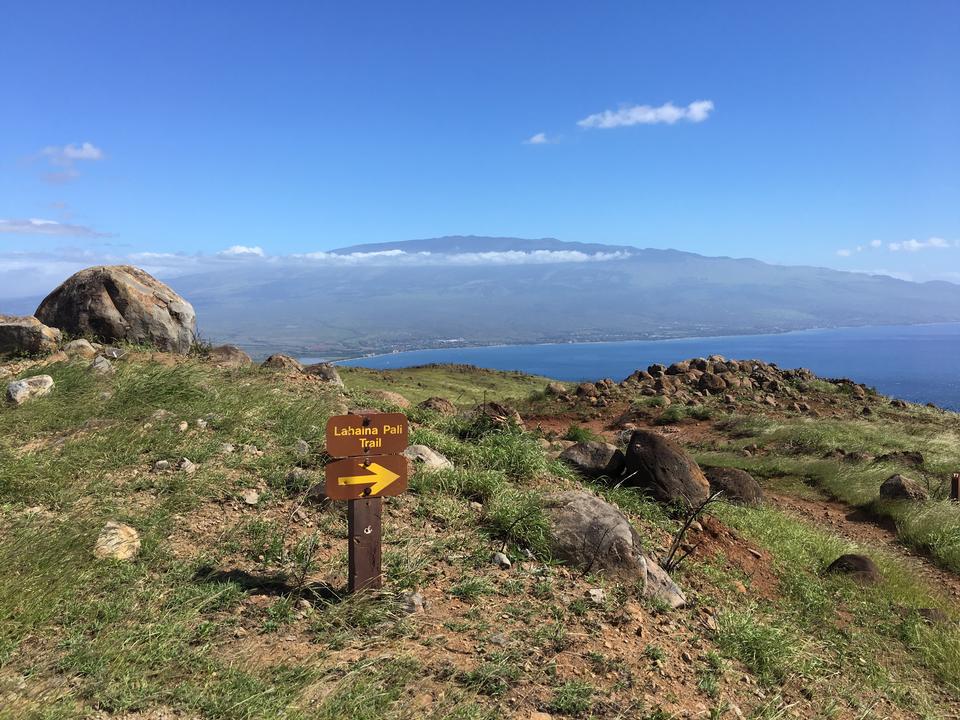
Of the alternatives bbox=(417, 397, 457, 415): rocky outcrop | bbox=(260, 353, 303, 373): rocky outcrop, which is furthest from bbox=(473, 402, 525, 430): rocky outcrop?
bbox=(260, 353, 303, 373): rocky outcrop

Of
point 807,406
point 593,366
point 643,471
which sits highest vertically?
point 643,471

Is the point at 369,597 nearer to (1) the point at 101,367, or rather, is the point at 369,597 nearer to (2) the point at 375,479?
(2) the point at 375,479

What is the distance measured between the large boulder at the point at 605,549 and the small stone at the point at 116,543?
3.71 m

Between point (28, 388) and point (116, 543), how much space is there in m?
4.82

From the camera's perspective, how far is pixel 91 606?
12.7ft

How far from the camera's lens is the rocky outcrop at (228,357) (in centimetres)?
1145

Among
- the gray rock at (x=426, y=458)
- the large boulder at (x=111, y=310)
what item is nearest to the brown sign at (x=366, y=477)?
the gray rock at (x=426, y=458)

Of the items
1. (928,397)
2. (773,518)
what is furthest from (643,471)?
(928,397)

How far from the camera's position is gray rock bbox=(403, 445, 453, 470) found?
23.9 ft

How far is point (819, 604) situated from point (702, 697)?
312 centimetres

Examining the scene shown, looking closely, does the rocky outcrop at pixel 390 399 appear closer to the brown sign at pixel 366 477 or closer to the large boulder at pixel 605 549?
the large boulder at pixel 605 549

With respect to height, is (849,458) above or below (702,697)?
below

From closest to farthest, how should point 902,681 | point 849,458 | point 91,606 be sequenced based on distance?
point 91,606, point 902,681, point 849,458

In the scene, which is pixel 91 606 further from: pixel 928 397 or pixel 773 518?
pixel 928 397
